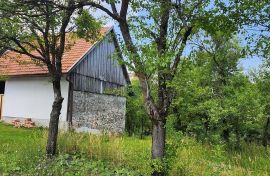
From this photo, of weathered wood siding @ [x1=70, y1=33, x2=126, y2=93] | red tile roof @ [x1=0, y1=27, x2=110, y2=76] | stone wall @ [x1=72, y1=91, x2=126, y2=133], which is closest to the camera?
red tile roof @ [x1=0, y1=27, x2=110, y2=76]

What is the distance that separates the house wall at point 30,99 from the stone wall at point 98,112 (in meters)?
1.02

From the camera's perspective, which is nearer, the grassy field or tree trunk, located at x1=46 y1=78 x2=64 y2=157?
the grassy field

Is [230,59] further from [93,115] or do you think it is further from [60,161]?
[60,161]

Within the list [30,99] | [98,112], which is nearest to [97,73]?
[98,112]

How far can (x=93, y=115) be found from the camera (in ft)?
86.4

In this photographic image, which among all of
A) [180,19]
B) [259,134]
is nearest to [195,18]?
[180,19]

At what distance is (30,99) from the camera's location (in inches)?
1040

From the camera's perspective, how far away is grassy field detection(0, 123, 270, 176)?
31.6 feet

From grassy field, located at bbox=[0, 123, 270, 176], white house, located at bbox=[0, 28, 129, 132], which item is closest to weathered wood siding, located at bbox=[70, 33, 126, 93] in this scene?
white house, located at bbox=[0, 28, 129, 132]

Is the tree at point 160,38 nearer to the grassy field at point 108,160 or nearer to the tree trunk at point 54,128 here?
the grassy field at point 108,160

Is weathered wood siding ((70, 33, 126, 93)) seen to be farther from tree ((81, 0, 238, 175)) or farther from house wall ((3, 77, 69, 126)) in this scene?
tree ((81, 0, 238, 175))

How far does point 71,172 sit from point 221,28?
4747 mm

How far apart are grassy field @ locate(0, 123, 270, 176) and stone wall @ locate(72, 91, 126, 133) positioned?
9699mm

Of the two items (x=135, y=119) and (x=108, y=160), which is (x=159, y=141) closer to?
(x=108, y=160)
